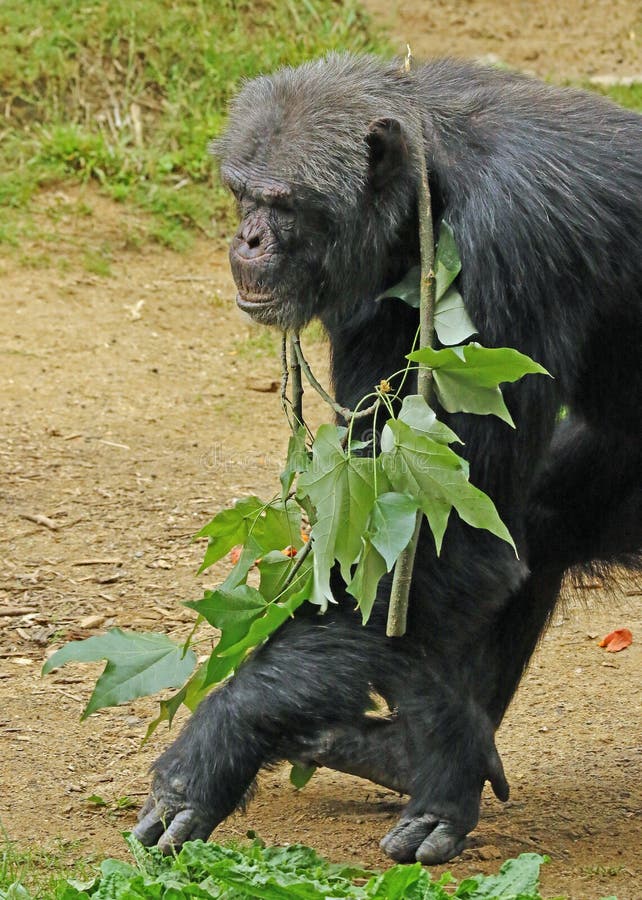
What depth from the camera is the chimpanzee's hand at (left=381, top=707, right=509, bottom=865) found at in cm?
405

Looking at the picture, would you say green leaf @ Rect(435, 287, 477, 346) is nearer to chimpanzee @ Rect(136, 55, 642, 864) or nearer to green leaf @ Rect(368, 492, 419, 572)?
chimpanzee @ Rect(136, 55, 642, 864)

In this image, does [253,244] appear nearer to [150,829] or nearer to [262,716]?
[262,716]

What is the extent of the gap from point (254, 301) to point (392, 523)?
93 centimetres

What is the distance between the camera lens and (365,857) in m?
4.10

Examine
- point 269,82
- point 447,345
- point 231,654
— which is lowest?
point 231,654

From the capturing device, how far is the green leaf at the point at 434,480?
3.41m

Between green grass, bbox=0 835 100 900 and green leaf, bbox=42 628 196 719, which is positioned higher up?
green leaf, bbox=42 628 196 719

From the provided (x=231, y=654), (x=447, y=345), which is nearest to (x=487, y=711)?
(x=231, y=654)

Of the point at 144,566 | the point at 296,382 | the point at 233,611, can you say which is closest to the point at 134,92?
the point at 144,566

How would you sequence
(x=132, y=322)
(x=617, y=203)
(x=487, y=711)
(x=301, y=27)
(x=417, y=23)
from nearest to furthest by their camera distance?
(x=617, y=203), (x=487, y=711), (x=132, y=322), (x=301, y=27), (x=417, y=23)

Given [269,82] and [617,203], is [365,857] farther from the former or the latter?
[269,82]

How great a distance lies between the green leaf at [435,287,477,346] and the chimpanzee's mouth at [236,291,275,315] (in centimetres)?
55

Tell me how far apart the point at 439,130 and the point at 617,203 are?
55cm

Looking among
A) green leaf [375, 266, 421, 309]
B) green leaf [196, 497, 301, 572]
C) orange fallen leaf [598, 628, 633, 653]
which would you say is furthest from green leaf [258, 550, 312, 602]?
orange fallen leaf [598, 628, 633, 653]
